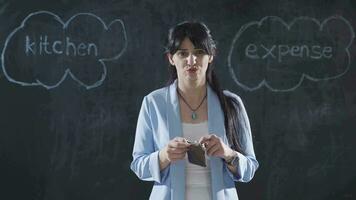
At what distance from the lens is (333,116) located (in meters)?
4.57

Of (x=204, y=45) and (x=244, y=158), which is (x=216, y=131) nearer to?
(x=244, y=158)

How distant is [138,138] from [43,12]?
201 centimetres

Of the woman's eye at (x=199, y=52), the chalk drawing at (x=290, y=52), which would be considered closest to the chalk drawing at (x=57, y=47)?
the chalk drawing at (x=290, y=52)

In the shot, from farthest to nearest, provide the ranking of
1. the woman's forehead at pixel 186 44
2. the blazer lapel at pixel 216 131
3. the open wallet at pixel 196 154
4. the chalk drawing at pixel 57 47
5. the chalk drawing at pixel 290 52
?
the chalk drawing at pixel 290 52 → the chalk drawing at pixel 57 47 → the woman's forehead at pixel 186 44 → the blazer lapel at pixel 216 131 → the open wallet at pixel 196 154

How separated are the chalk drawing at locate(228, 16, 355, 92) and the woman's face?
184cm

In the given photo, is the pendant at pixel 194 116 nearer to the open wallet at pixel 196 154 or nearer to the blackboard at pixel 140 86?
the open wallet at pixel 196 154

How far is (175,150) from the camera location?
2.42 metres

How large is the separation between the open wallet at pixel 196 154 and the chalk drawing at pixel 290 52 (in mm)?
2057

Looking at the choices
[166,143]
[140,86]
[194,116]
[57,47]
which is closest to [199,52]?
[194,116]

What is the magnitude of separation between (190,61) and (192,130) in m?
0.30

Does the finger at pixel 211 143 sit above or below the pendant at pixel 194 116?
below

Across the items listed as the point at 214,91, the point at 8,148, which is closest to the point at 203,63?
the point at 214,91

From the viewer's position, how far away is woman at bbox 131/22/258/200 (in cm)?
252

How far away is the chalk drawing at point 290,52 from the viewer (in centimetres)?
446
